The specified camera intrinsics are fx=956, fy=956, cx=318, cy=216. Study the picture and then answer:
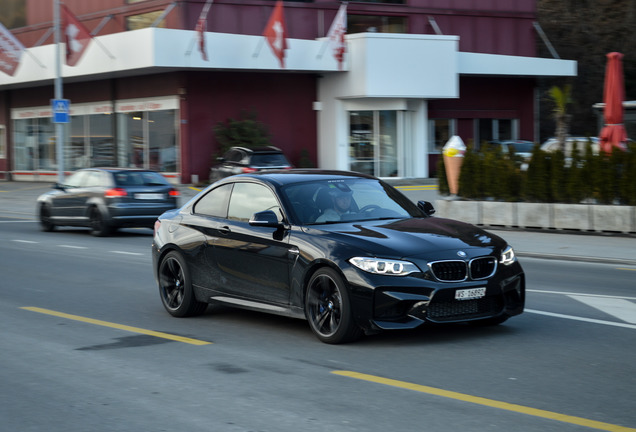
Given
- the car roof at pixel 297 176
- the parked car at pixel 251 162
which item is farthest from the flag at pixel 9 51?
the car roof at pixel 297 176

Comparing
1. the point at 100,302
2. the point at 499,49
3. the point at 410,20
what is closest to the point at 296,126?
the point at 410,20

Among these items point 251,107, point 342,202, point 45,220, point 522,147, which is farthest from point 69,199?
point 522,147

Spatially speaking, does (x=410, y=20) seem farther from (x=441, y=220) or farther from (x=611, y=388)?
(x=611, y=388)

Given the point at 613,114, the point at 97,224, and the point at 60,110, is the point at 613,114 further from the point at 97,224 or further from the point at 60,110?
the point at 60,110

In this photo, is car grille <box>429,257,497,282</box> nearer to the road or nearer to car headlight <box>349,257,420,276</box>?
car headlight <box>349,257,420,276</box>

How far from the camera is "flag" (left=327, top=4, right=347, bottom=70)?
117ft

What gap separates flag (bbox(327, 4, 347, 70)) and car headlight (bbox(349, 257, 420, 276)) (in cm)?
2903

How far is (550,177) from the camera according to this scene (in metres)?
18.8

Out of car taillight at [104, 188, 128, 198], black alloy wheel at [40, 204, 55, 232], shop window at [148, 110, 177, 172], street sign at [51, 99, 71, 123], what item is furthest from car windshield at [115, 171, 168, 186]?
shop window at [148, 110, 177, 172]

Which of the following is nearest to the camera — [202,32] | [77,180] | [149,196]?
[149,196]

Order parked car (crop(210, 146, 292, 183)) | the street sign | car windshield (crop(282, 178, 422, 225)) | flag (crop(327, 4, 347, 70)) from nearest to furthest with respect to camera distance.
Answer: car windshield (crop(282, 178, 422, 225))
the street sign
parked car (crop(210, 146, 292, 183))
flag (crop(327, 4, 347, 70))

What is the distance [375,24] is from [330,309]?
3322 cm

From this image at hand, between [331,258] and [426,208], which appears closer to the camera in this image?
[331,258]

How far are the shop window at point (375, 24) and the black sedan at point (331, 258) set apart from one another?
3042 centimetres
